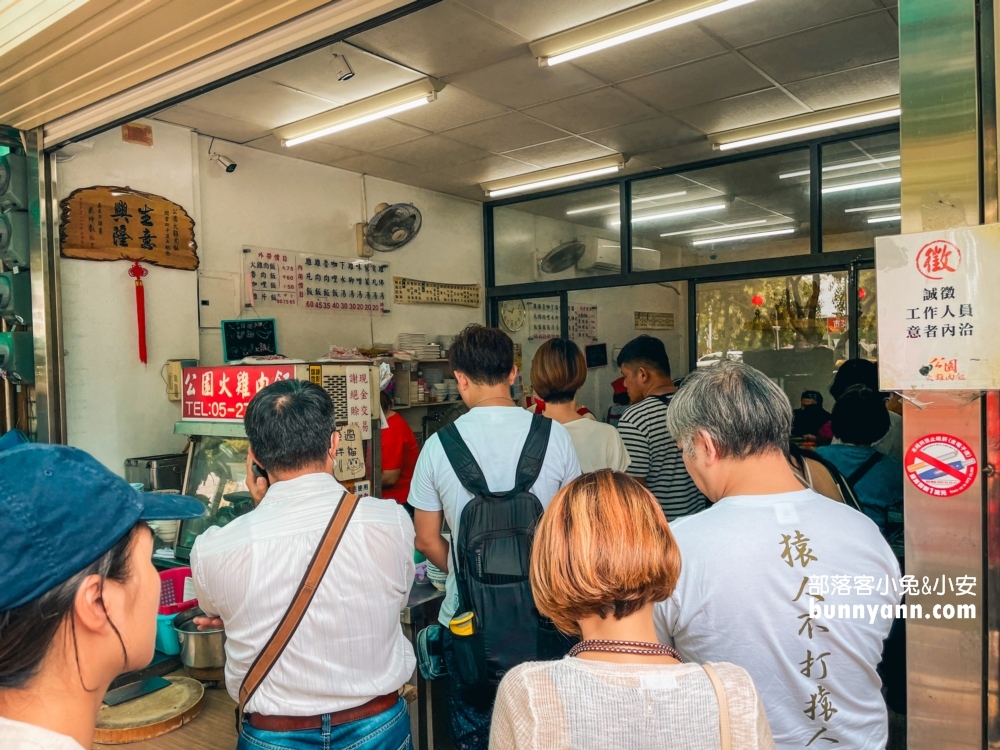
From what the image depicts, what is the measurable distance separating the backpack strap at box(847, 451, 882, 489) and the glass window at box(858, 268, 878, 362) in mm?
3490

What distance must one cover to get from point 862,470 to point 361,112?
3647 millimetres

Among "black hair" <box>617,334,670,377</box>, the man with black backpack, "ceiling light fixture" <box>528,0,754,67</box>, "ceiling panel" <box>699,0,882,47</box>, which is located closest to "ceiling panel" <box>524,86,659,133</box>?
"ceiling light fixture" <box>528,0,754,67</box>

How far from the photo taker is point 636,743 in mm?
989

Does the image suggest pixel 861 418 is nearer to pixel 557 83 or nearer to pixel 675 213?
pixel 557 83

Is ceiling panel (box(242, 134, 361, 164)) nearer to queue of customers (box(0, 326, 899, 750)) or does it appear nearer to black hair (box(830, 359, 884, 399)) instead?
queue of customers (box(0, 326, 899, 750))

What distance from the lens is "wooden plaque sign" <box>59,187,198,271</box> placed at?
4.13 metres

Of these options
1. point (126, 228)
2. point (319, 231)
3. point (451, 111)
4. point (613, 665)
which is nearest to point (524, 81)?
point (451, 111)

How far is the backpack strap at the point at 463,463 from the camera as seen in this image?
2.13 meters

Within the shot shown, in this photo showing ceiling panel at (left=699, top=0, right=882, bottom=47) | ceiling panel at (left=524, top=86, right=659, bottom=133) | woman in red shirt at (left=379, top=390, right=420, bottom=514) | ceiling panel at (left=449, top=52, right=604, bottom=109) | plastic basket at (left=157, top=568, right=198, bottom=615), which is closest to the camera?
plastic basket at (left=157, top=568, right=198, bottom=615)

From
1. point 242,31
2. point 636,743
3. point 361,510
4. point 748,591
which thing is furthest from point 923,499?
point 242,31

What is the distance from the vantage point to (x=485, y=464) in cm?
218

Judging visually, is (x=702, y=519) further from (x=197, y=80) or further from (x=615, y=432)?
(x=197, y=80)

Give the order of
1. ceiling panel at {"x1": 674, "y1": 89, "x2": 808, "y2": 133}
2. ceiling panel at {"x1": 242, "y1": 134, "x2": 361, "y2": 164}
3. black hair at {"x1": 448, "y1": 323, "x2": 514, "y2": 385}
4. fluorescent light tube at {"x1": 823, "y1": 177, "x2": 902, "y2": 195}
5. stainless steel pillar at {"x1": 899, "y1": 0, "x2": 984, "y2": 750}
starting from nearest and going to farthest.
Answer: stainless steel pillar at {"x1": 899, "y1": 0, "x2": 984, "y2": 750}
black hair at {"x1": 448, "y1": 323, "x2": 514, "y2": 385}
ceiling panel at {"x1": 674, "y1": 89, "x2": 808, "y2": 133}
ceiling panel at {"x1": 242, "y1": 134, "x2": 361, "y2": 164}
fluorescent light tube at {"x1": 823, "y1": 177, "x2": 902, "y2": 195}

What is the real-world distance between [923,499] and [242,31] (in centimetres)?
252
